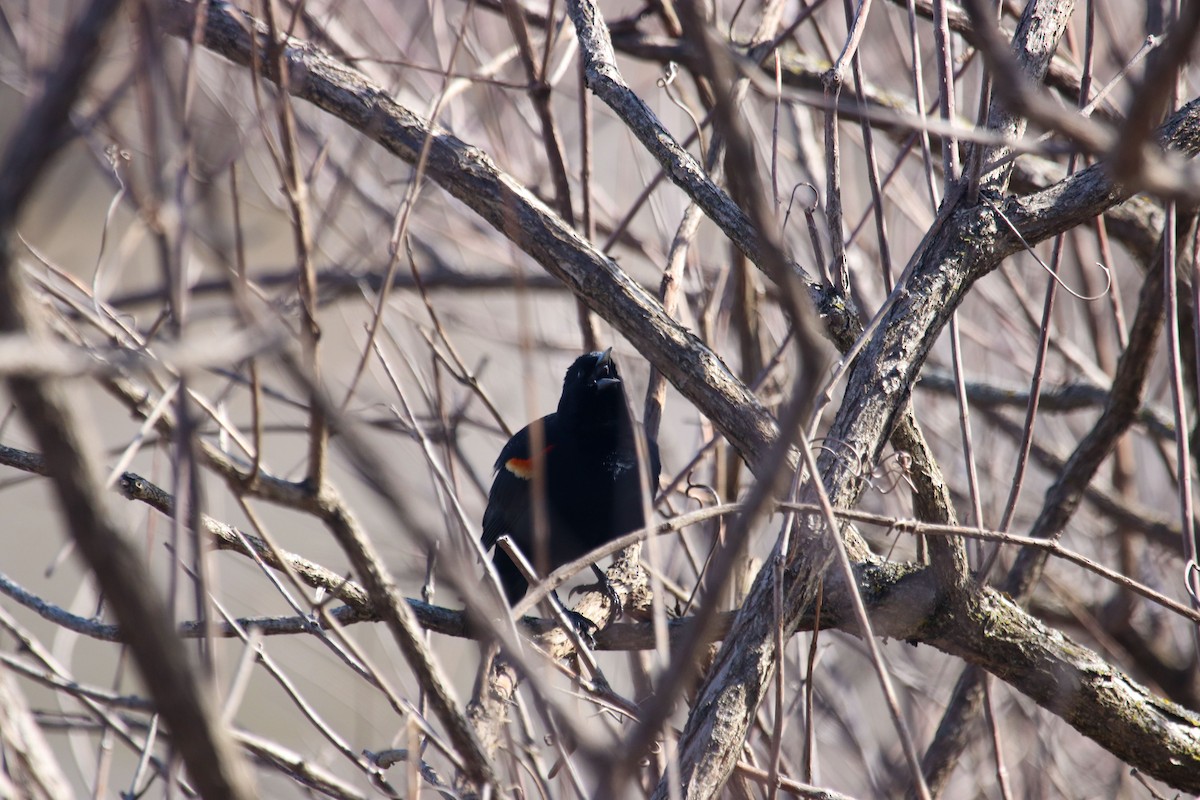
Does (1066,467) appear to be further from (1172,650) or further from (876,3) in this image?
(876,3)

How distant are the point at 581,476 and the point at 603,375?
0.36 m

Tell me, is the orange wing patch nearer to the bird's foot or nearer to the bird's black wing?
the bird's black wing

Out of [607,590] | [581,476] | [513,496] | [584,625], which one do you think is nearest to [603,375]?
[581,476]

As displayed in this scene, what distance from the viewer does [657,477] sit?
9.61 feet

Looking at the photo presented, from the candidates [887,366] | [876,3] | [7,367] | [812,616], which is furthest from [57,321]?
[876,3]

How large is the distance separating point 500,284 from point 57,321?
2.40m

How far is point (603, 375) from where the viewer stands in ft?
11.0

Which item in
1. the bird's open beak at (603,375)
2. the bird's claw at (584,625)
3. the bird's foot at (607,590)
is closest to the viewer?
the bird's claw at (584,625)

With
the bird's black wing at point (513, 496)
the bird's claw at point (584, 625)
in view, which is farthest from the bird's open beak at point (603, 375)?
the bird's claw at point (584, 625)

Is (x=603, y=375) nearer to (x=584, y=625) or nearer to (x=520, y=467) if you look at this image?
(x=520, y=467)

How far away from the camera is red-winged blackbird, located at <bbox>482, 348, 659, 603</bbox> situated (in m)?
3.37

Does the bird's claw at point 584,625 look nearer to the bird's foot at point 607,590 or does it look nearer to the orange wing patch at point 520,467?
the bird's foot at point 607,590

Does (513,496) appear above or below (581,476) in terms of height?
below

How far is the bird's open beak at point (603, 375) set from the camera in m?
3.28
